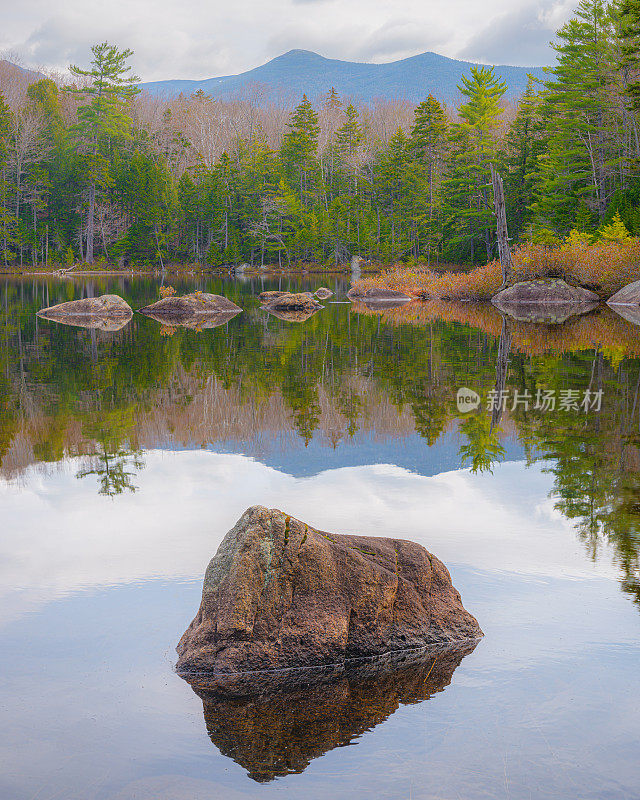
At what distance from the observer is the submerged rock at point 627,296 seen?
96.3ft

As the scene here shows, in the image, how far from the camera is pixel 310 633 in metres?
4.18

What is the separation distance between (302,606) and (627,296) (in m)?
28.8

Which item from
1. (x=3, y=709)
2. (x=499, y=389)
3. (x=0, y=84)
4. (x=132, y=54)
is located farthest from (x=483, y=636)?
(x=0, y=84)

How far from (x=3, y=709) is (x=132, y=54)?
3391 inches

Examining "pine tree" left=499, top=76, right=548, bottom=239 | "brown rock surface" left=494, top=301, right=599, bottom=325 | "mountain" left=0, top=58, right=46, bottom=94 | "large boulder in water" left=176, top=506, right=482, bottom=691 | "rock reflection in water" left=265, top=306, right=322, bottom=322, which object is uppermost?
"mountain" left=0, top=58, right=46, bottom=94

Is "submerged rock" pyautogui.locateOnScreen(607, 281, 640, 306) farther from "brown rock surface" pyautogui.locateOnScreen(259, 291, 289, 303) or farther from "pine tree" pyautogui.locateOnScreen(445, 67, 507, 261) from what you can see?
"pine tree" pyautogui.locateOnScreen(445, 67, 507, 261)

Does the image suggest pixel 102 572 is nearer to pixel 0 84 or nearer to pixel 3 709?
pixel 3 709

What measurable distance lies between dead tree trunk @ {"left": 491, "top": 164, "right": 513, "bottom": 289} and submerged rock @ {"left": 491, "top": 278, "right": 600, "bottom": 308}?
3.87ft

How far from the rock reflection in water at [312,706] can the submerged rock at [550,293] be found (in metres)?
28.8

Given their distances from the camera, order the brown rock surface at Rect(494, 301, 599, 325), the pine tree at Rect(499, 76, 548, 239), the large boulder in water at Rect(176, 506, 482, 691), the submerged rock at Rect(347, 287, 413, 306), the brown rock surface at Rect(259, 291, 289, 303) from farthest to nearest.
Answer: the pine tree at Rect(499, 76, 548, 239) → the submerged rock at Rect(347, 287, 413, 306) → the brown rock surface at Rect(259, 291, 289, 303) → the brown rock surface at Rect(494, 301, 599, 325) → the large boulder in water at Rect(176, 506, 482, 691)

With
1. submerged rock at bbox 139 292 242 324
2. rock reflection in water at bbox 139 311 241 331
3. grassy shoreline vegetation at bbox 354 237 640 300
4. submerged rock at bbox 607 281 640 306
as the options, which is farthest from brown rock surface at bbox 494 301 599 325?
submerged rock at bbox 139 292 242 324

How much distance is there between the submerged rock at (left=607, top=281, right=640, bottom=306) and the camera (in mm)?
29359

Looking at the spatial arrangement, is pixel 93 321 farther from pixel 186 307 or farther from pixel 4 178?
pixel 4 178

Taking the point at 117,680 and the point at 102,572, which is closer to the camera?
the point at 117,680
